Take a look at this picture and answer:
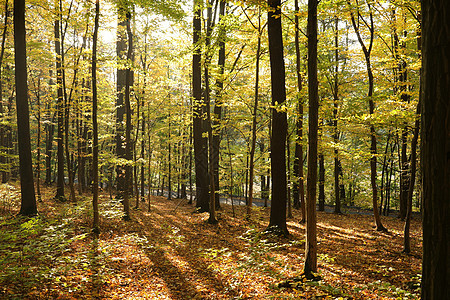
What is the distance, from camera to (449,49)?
217 centimetres

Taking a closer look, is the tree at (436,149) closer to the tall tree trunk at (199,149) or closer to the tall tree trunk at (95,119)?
the tall tree trunk at (95,119)

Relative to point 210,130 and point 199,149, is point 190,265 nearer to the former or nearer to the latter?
point 210,130

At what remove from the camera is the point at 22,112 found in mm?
10586

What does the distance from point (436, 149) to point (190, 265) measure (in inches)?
267

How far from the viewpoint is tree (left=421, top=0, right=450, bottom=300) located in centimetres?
218

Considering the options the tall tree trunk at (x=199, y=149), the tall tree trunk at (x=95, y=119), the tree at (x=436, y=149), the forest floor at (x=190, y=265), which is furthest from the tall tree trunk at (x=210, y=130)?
the tree at (x=436, y=149)

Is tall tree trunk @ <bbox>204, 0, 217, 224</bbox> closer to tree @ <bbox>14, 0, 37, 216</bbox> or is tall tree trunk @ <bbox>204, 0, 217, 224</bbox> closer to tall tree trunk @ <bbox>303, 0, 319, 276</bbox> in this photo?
tall tree trunk @ <bbox>303, 0, 319, 276</bbox>

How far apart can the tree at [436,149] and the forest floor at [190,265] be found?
2964mm

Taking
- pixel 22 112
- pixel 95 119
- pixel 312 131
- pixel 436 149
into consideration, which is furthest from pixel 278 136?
pixel 22 112

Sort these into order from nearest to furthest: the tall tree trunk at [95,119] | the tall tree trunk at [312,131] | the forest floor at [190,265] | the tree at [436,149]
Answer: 1. the tree at [436,149]
2. the forest floor at [190,265]
3. the tall tree trunk at [312,131]
4. the tall tree trunk at [95,119]

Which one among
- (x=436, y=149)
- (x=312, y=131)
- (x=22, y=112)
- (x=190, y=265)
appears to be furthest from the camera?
(x=22, y=112)

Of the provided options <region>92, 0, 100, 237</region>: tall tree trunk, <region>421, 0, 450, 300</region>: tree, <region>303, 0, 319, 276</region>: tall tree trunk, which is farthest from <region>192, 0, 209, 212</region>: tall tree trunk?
<region>421, 0, 450, 300</region>: tree

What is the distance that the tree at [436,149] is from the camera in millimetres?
2178

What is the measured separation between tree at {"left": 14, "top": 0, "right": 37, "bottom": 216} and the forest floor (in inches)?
53.5
